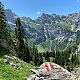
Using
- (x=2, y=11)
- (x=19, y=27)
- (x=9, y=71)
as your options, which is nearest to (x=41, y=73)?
(x=9, y=71)

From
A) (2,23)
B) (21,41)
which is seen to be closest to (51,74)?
(2,23)

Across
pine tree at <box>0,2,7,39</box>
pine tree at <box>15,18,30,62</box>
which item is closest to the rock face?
pine tree at <box>0,2,7,39</box>

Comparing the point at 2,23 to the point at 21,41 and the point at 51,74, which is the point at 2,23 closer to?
the point at 21,41

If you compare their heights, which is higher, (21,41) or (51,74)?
(21,41)

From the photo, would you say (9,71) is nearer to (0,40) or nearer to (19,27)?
(0,40)

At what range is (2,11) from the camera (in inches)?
2694

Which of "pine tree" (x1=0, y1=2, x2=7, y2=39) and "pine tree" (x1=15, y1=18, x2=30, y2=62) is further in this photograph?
"pine tree" (x1=15, y1=18, x2=30, y2=62)

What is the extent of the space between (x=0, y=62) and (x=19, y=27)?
5809 centimetres

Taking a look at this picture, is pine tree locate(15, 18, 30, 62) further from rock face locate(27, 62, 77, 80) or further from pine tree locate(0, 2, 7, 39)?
rock face locate(27, 62, 77, 80)

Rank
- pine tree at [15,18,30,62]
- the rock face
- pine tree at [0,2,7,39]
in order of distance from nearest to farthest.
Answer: the rock face
pine tree at [0,2,7,39]
pine tree at [15,18,30,62]

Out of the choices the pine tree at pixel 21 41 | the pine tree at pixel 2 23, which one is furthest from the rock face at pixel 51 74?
the pine tree at pixel 21 41

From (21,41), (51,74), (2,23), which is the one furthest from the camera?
(21,41)

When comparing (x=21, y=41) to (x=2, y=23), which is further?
(x=21, y=41)

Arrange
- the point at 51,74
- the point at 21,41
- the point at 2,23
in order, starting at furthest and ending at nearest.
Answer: the point at 21,41 < the point at 2,23 < the point at 51,74
